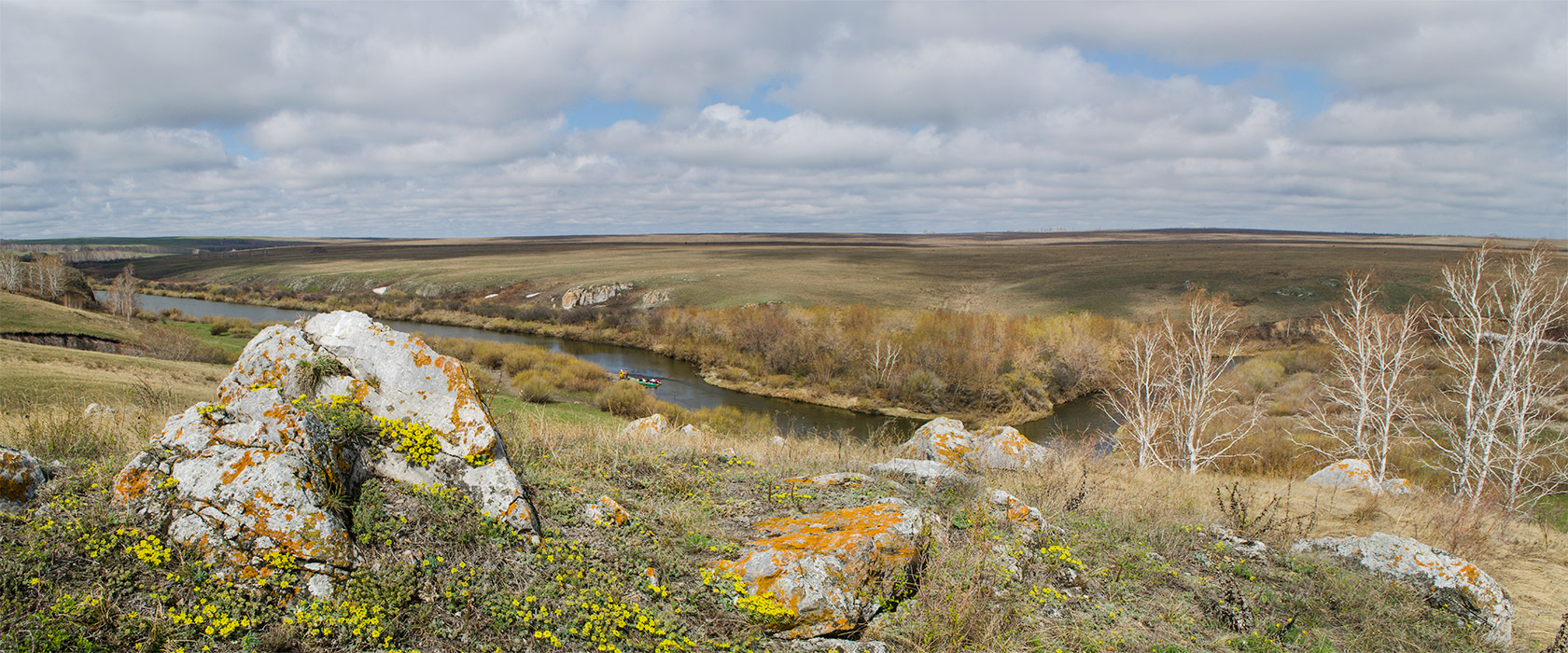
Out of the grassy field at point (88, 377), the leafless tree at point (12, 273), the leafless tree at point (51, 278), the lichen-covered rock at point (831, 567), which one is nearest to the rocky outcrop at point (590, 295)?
the leafless tree at point (51, 278)

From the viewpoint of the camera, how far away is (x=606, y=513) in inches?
222

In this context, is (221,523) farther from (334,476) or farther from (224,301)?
(224,301)

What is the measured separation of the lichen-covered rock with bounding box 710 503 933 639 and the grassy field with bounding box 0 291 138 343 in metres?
41.1

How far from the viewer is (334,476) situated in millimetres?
4770

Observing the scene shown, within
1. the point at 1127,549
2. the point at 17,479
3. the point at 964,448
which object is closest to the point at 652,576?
the point at 17,479

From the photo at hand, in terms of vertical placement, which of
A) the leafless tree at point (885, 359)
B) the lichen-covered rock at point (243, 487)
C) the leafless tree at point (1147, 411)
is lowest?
the leafless tree at point (885, 359)

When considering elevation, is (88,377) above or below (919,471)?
below

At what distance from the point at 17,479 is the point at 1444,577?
1163 cm

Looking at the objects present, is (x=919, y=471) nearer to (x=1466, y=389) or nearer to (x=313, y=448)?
(x=313, y=448)

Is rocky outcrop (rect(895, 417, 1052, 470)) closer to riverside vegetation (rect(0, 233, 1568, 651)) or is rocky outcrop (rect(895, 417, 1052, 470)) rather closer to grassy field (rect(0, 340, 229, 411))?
riverside vegetation (rect(0, 233, 1568, 651))

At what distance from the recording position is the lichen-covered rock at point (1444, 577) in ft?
19.7

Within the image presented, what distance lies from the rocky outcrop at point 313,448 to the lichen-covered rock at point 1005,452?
7635 millimetres

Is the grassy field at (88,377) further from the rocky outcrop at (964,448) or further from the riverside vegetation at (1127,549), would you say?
the rocky outcrop at (964,448)

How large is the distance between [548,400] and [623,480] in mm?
28216
